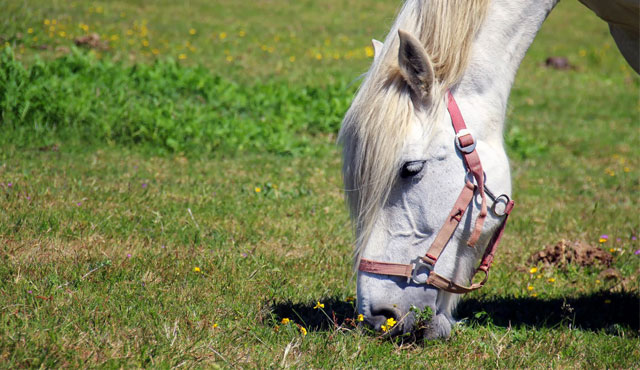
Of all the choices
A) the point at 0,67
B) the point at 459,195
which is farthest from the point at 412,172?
the point at 0,67

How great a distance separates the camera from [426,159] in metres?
2.58

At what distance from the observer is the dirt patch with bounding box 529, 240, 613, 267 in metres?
4.27

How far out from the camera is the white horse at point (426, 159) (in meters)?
2.53

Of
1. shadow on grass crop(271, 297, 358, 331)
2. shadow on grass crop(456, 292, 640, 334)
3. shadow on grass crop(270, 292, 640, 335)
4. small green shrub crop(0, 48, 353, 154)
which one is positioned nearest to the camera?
shadow on grass crop(271, 297, 358, 331)

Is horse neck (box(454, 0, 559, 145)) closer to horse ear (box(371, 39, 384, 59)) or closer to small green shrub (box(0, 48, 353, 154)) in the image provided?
horse ear (box(371, 39, 384, 59))

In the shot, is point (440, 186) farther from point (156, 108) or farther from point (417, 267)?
point (156, 108)

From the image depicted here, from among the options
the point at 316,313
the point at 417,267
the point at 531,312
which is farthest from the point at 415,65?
the point at 531,312

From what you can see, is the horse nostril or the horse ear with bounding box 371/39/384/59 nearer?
the horse nostril

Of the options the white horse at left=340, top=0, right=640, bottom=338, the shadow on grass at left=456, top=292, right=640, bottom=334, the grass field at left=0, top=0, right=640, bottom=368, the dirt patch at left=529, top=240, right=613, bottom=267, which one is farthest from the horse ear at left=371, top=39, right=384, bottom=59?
the dirt patch at left=529, top=240, right=613, bottom=267

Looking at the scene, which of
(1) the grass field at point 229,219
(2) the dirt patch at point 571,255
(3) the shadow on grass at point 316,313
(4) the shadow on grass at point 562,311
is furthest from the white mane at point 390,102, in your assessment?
(2) the dirt patch at point 571,255

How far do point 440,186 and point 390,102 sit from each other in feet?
1.37

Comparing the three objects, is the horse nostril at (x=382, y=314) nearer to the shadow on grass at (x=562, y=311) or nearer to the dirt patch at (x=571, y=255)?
the shadow on grass at (x=562, y=311)

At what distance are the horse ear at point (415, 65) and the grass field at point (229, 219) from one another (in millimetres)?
456

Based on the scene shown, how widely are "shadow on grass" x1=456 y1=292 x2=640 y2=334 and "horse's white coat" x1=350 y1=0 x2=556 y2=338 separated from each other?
0.76 metres
